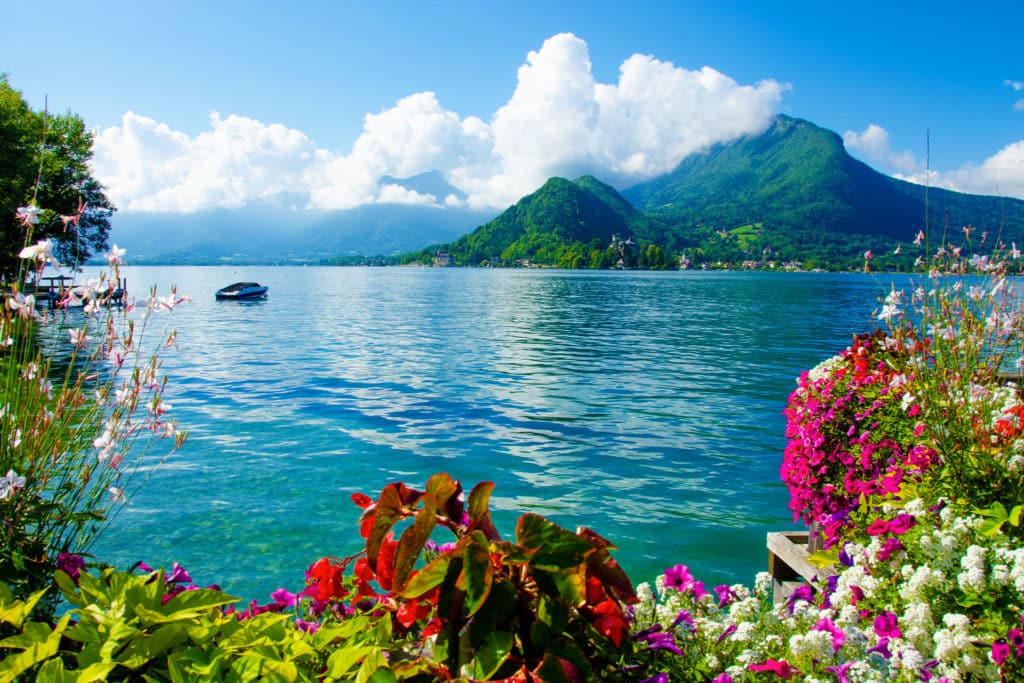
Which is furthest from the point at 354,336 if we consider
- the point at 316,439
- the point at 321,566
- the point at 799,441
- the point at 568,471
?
the point at 321,566

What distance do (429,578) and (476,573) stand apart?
158mm

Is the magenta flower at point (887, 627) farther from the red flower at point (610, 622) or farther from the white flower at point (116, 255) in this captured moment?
the white flower at point (116, 255)

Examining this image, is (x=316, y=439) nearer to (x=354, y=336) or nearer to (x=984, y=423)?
(x=984, y=423)

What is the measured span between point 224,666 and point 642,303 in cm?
5840

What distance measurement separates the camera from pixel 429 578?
1735 mm

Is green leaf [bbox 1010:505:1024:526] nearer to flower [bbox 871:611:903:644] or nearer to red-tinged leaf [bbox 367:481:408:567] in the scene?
flower [bbox 871:611:903:644]

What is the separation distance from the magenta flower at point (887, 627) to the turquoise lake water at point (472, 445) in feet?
10.2

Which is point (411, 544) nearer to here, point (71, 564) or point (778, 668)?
point (778, 668)

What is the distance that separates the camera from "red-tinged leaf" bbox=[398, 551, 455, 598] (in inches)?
67.8

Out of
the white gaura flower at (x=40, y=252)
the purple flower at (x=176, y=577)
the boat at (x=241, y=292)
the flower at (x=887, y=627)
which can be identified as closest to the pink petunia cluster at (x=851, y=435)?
the flower at (x=887, y=627)

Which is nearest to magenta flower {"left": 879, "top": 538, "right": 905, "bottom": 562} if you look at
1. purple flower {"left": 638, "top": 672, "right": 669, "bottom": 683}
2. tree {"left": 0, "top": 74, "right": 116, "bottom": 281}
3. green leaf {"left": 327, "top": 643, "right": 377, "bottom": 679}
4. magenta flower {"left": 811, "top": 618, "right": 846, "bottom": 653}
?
magenta flower {"left": 811, "top": 618, "right": 846, "bottom": 653}

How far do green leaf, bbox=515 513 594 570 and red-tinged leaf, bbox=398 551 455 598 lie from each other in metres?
0.21

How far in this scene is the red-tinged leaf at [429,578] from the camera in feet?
5.65

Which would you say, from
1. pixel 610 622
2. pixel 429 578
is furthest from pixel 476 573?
pixel 610 622
